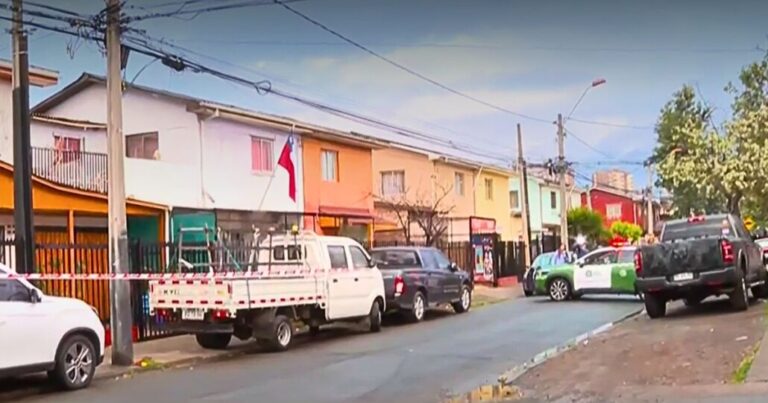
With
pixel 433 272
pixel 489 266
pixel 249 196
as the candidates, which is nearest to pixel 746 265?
A: pixel 433 272

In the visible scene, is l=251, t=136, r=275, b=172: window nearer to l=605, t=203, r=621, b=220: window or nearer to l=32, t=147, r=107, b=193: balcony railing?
l=32, t=147, r=107, b=193: balcony railing

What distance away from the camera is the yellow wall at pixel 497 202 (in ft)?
168

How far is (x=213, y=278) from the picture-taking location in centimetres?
1592

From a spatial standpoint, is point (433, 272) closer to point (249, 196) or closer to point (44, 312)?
point (249, 196)

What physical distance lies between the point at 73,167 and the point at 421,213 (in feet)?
60.5

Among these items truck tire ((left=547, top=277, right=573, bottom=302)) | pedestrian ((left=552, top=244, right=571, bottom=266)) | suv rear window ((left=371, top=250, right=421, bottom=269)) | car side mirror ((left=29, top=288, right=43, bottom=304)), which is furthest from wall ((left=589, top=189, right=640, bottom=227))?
car side mirror ((left=29, top=288, right=43, bottom=304))

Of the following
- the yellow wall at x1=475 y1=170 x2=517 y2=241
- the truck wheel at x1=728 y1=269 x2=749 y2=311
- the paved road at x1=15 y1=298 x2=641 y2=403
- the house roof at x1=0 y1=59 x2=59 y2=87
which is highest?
the house roof at x1=0 y1=59 x2=59 y2=87

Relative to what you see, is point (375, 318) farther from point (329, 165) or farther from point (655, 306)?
point (329, 165)

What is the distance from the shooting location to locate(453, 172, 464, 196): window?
160 feet

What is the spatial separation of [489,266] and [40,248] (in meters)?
22.4

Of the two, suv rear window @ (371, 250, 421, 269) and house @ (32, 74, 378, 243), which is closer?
suv rear window @ (371, 250, 421, 269)

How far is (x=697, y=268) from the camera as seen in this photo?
728 inches

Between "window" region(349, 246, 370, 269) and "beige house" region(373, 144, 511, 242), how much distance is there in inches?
736

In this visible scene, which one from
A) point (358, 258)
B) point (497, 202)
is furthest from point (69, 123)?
point (497, 202)
